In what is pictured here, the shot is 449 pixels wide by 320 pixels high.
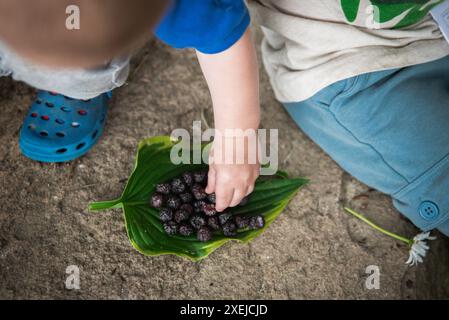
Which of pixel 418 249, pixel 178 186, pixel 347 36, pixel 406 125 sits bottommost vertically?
pixel 418 249

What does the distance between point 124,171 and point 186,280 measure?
261 millimetres

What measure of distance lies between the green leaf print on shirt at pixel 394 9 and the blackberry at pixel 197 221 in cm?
47

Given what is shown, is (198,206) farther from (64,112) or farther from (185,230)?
(64,112)

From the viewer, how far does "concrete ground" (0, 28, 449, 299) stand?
3.12 ft

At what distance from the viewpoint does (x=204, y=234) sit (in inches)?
38.2

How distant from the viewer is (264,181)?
1066 millimetres

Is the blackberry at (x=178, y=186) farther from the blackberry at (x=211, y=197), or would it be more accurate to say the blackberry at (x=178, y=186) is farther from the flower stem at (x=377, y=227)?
the flower stem at (x=377, y=227)

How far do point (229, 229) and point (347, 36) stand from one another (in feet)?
1.42

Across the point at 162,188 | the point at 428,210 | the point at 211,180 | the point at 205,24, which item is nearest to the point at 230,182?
the point at 211,180

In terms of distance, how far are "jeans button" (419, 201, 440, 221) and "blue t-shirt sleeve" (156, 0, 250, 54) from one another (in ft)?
1.77

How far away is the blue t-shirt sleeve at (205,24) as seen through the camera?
71cm

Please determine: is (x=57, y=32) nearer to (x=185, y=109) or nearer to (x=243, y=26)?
(x=243, y=26)

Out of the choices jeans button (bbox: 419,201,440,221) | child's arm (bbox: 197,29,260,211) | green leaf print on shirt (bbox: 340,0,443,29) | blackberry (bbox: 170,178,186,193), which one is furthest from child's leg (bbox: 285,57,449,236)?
blackberry (bbox: 170,178,186,193)

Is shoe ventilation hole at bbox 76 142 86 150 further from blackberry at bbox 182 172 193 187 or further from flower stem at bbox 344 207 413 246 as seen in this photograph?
flower stem at bbox 344 207 413 246
